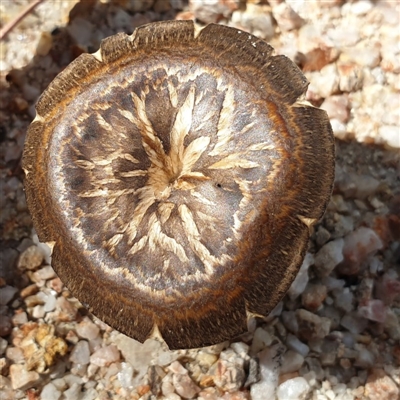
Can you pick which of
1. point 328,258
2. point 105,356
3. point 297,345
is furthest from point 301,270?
point 105,356

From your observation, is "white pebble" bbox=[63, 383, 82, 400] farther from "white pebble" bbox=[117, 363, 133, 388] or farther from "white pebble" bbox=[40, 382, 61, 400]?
"white pebble" bbox=[117, 363, 133, 388]

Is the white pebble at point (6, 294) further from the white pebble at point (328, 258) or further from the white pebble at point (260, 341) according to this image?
the white pebble at point (328, 258)

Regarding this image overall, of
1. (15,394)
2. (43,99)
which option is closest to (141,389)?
(15,394)

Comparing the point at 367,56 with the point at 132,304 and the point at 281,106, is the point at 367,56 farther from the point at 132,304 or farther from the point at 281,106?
the point at 132,304

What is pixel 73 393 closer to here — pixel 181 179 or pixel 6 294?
pixel 6 294

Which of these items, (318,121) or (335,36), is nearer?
(318,121)

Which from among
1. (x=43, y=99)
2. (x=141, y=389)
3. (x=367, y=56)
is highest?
(x=43, y=99)
